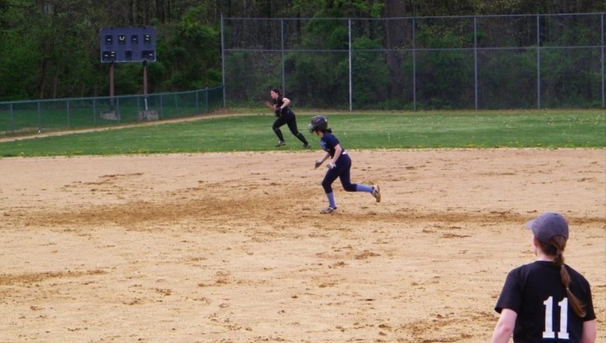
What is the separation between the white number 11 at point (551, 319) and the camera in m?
5.12

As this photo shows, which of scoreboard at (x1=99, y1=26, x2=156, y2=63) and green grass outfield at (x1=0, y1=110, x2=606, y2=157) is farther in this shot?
scoreboard at (x1=99, y1=26, x2=156, y2=63)

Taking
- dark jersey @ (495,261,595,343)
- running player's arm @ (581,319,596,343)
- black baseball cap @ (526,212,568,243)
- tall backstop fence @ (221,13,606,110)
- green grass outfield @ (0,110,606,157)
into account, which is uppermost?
tall backstop fence @ (221,13,606,110)

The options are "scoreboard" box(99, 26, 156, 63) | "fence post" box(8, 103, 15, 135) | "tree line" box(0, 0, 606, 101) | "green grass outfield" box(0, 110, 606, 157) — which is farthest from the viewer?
"tree line" box(0, 0, 606, 101)

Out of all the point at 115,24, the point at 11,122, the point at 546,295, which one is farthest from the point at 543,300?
the point at 115,24

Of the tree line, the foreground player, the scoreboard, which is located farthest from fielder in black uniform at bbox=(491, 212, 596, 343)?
the tree line

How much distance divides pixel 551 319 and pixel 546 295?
0.12 m

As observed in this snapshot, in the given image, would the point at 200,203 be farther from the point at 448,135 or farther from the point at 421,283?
the point at 448,135

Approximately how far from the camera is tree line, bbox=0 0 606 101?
52250 millimetres

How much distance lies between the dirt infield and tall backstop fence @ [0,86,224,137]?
14.1 m

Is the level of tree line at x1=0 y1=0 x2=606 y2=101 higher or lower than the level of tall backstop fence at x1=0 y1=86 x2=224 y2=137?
higher

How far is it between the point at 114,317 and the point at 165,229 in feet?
17.9

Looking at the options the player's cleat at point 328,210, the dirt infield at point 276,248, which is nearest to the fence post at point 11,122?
the dirt infield at point 276,248

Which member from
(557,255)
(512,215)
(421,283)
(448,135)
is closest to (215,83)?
(448,135)

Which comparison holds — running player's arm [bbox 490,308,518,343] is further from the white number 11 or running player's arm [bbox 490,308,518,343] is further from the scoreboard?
the scoreboard
